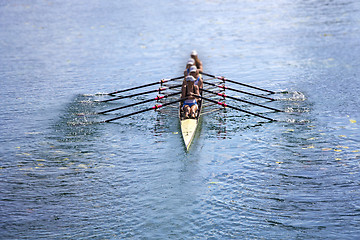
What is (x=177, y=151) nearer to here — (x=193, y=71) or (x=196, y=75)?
(x=193, y=71)

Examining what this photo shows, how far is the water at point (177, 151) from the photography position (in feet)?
44.7

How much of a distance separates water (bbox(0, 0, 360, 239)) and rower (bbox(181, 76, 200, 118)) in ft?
3.03

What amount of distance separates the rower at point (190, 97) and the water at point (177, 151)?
3.03ft

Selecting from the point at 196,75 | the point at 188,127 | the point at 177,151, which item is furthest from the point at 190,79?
the point at 177,151

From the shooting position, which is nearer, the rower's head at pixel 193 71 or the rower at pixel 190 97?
the rower at pixel 190 97

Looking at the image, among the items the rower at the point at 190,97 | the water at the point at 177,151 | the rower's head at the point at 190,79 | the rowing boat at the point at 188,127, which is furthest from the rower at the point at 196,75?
the rowing boat at the point at 188,127

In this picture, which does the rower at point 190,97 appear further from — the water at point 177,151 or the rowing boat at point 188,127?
the water at point 177,151

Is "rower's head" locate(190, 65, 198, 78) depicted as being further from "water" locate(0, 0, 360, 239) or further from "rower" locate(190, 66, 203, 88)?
"water" locate(0, 0, 360, 239)

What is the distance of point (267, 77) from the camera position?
95.3ft

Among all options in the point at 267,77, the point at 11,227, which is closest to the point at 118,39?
the point at 267,77

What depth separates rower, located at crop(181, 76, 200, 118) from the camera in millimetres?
20156

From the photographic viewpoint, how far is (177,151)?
Result: 18312 millimetres

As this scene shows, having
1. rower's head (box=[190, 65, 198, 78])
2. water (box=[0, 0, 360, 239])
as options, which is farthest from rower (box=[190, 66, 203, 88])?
water (box=[0, 0, 360, 239])

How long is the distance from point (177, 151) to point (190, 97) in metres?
A: 3.19
